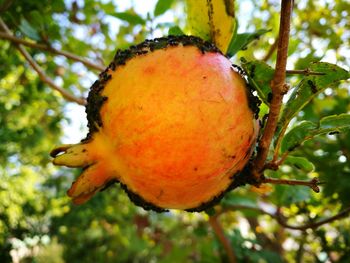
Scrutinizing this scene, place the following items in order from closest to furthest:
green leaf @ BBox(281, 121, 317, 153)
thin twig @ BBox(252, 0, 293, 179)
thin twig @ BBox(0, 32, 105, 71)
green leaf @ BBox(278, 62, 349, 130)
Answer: thin twig @ BBox(252, 0, 293, 179) < green leaf @ BBox(278, 62, 349, 130) < green leaf @ BBox(281, 121, 317, 153) < thin twig @ BBox(0, 32, 105, 71)

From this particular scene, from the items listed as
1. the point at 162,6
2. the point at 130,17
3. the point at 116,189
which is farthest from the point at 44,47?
the point at 116,189

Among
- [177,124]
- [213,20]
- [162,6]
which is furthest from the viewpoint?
[162,6]

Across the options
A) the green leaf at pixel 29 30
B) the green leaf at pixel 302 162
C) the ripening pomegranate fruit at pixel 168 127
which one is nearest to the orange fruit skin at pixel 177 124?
the ripening pomegranate fruit at pixel 168 127

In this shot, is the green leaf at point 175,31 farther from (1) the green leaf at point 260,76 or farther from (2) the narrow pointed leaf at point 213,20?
(1) the green leaf at point 260,76

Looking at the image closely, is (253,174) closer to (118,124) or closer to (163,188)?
(163,188)

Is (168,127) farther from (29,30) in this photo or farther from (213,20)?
(29,30)

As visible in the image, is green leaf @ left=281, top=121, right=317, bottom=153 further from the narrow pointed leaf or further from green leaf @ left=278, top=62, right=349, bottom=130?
the narrow pointed leaf

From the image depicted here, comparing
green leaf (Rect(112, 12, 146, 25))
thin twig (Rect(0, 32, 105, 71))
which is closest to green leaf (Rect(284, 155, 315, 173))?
thin twig (Rect(0, 32, 105, 71))
